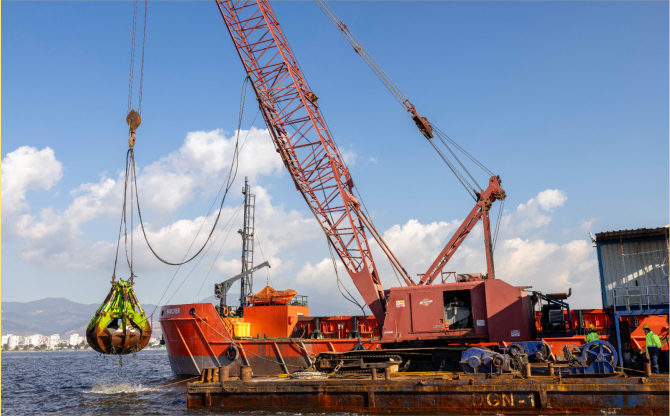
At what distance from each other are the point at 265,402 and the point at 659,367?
12727 mm

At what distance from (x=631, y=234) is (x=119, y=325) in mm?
18230

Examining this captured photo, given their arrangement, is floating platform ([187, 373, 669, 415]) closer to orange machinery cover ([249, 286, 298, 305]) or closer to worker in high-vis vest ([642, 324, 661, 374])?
worker in high-vis vest ([642, 324, 661, 374])

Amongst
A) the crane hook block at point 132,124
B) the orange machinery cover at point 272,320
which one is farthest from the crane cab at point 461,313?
the crane hook block at point 132,124

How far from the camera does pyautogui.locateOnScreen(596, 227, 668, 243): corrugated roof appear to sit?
17625 millimetres

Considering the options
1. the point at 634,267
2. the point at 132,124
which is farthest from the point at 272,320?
A: the point at 634,267

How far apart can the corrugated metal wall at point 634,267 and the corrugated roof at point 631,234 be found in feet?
0.93

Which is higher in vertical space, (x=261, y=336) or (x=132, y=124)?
(x=132, y=124)

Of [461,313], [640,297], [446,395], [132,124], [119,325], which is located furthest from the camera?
[461,313]

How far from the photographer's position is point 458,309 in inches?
843

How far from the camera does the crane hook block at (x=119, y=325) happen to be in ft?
49.8

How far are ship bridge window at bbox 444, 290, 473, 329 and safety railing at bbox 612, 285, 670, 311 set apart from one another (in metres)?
5.72

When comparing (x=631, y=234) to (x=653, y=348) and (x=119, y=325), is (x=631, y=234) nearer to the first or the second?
(x=653, y=348)

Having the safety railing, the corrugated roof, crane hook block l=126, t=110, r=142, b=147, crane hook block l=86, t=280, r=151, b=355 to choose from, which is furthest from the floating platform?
crane hook block l=126, t=110, r=142, b=147

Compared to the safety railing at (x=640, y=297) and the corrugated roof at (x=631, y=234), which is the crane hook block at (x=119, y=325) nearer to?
the safety railing at (x=640, y=297)
